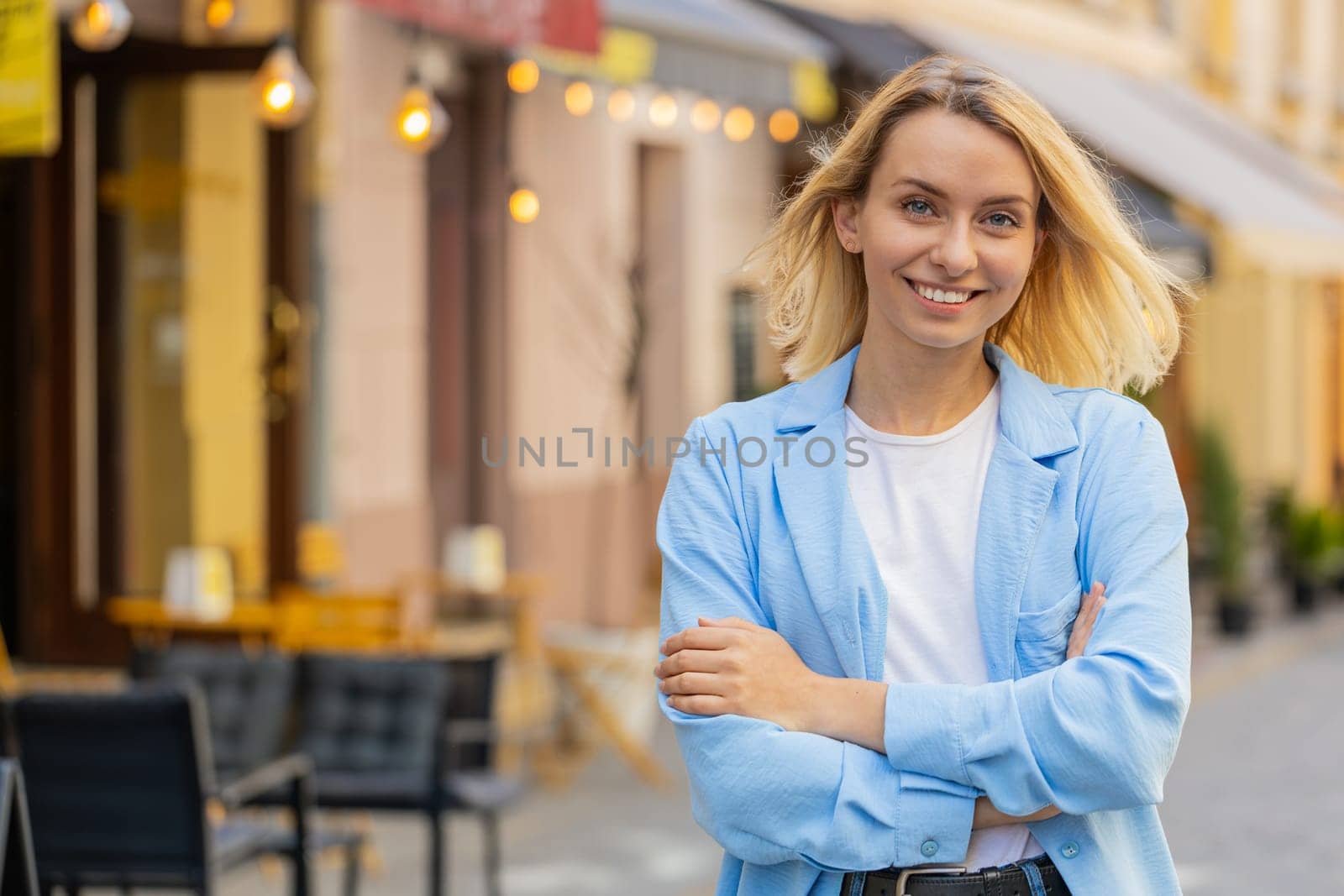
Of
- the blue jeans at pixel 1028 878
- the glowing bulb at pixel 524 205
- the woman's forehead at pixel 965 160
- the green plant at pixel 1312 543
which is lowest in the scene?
the green plant at pixel 1312 543

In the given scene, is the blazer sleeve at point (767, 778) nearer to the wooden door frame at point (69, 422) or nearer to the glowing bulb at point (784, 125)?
the wooden door frame at point (69, 422)

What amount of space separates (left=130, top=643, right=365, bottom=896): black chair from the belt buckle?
3.75 m

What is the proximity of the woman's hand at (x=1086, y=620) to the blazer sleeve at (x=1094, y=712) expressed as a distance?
0.5 inches

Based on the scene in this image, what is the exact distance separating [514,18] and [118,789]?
291 cm

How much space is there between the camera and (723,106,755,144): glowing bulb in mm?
9680

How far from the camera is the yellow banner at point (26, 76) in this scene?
472cm

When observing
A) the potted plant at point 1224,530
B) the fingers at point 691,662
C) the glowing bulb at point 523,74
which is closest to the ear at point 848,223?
the fingers at point 691,662

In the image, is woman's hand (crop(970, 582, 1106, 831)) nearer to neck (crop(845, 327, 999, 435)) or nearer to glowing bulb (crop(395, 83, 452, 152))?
neck (crop(845, 327, 999, 435))

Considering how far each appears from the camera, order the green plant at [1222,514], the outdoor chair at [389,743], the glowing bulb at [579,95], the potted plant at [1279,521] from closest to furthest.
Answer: the outdoor chair at [389,743]
the glowing bulb at [579,95]
the green plant at [1222,514]
the potted plant at [1279,521]

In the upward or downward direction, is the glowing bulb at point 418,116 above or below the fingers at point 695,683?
above

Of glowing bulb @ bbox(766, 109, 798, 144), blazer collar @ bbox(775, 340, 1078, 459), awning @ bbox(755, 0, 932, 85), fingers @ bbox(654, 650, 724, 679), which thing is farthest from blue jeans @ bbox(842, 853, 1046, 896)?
awning @ bbox(755, 0, 932, 85)

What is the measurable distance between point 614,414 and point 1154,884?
905 cm

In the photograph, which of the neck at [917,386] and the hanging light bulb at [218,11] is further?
the hanging light bulb at [218,11]

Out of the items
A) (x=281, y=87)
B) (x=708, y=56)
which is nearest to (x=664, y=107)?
(x=708, y=56)
